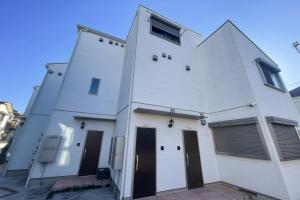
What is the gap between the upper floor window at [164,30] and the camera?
6.76 m

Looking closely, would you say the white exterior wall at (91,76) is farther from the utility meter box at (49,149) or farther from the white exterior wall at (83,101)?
the utility meter box at (49,149)

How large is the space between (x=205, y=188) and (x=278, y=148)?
9.13 feet

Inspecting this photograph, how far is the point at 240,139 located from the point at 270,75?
403 centimetres

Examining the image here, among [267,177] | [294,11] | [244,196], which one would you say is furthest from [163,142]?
[294,11]

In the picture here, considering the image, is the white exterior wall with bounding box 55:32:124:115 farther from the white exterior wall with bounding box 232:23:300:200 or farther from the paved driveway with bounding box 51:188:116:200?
the white exterior wall with bounding box 232:23:300:200

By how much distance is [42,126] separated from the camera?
726 cm

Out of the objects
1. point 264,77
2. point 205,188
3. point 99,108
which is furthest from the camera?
point 99,108

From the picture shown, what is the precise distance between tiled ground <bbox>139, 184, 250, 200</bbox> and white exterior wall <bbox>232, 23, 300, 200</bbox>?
127 cm

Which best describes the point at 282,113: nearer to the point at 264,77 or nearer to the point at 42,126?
the point at 264,77

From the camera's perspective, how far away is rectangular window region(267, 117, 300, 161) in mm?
3866

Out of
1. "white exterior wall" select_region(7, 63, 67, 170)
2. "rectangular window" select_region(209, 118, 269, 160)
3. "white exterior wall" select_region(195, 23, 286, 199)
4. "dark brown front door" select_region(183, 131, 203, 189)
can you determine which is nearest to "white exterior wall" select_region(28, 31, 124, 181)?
"white exterior wall" select_region(7, 63, 67, 170)

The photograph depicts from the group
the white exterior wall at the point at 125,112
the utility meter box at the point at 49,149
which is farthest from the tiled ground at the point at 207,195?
the utility meter box at the point at 49,149

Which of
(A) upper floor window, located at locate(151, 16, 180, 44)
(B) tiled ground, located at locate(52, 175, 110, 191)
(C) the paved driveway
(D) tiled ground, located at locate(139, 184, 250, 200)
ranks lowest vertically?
(C) the paved driveway

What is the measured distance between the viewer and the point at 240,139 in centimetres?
461
